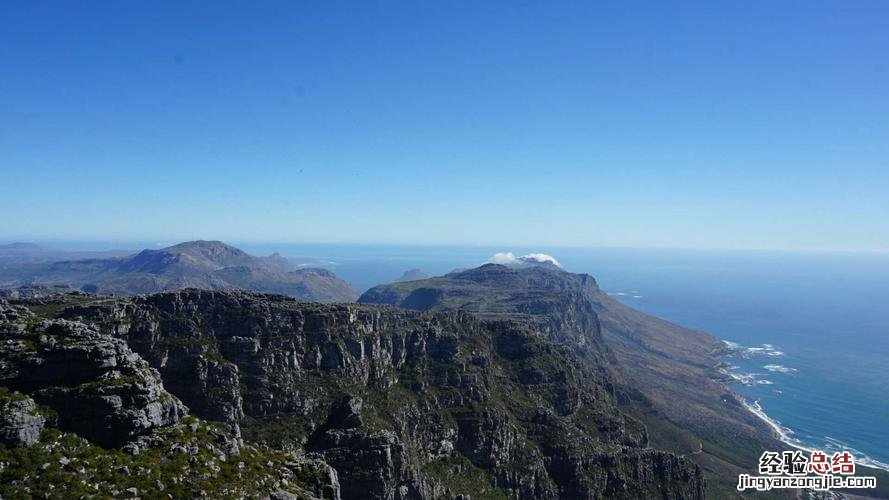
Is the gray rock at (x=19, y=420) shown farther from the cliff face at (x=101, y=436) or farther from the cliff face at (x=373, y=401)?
the cliff face at (x=373, y=401)

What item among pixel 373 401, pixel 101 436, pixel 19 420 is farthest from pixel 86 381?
pixel 373 401

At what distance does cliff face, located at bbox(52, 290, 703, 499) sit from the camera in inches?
5320

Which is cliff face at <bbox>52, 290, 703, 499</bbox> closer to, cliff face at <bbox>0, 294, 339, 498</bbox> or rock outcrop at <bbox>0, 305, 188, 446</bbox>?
cliff face at <bbox>0, 294, 339, 498</bbox>

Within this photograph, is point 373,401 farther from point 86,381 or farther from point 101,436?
point 101,436

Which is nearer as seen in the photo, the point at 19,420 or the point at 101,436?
the point at 19,420

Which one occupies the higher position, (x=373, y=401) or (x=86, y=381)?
(x=86, y=381)

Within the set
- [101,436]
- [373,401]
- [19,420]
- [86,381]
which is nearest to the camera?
[19,420]

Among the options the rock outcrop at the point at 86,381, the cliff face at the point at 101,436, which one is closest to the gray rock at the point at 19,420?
the cliff face at the point at 101,436

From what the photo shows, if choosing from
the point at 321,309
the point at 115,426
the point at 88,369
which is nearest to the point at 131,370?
the point at 88,369

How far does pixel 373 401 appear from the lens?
160375 millimetres

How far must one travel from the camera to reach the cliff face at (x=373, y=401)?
135 meters

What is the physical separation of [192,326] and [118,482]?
83237mm

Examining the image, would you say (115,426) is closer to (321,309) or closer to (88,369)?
(88,369)

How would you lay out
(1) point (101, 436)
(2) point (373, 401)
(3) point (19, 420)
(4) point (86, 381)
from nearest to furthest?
(3) point (19, 420), (1) point (101, 436), (4) point (86, 381), (2) point (373, 401)
